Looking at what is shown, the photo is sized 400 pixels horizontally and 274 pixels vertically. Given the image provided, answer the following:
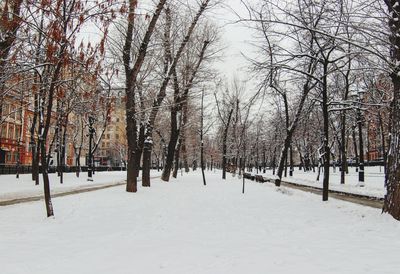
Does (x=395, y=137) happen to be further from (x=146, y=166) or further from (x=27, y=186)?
(x=27, y=186)

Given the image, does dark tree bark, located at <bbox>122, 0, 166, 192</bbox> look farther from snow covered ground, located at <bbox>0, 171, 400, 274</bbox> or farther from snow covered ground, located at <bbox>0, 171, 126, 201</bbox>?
snow covered ground, located at <bbox>0, 171, 400, 274</bbox>

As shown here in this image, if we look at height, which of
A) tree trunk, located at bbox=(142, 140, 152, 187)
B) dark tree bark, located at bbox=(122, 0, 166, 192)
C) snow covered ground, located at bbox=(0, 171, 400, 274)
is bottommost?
snow covered ground, located at bbox=(0, 171, 400, 274)

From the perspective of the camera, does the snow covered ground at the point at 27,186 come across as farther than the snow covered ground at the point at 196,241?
Yes

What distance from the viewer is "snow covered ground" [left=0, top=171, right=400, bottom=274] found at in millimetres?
5938

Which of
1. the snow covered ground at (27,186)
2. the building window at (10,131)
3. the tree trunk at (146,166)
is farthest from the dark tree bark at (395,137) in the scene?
the building window at (10,131)

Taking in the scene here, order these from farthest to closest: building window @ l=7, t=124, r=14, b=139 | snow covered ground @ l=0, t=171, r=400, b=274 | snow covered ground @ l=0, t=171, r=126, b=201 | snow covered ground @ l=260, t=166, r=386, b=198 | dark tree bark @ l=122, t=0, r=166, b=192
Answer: building window @ l=7, t=124, r=14, b=139
snow covered ground @ l=260, t=166, r=386, b=198
snow covered ground @ l=0, t=171, r=126, b=201
dark tree bark @ l=122, t=0, r=166, b=192
snow covered ground @ l=0, t=171, r=400, b=274

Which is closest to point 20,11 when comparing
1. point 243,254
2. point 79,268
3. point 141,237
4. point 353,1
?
point 141,237

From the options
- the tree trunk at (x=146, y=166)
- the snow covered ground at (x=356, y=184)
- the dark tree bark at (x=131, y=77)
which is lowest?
the snow covered ground at (x=356, y=184)

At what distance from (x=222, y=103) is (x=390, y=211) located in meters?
35.2

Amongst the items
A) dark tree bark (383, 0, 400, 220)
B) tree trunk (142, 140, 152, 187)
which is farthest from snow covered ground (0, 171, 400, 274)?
tree trunk (142, 140, 152, 187)

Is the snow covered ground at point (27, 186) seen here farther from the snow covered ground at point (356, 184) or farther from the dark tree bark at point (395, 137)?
the snow covered ground at point (356, 184)

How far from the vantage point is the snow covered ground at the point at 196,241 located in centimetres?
594

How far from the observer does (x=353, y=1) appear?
10.8 metres

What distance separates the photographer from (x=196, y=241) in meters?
7.80
